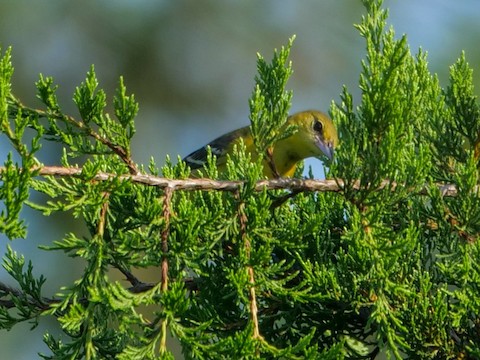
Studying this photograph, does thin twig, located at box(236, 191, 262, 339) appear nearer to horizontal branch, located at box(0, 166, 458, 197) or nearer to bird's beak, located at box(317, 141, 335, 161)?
horizontal branch, located at box(0, 166, 458, 197)

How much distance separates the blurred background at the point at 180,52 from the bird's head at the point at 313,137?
3.55 meters

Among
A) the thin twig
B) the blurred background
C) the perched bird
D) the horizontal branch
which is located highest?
the blurred background

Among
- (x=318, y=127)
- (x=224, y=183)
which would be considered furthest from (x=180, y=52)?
(x=224, y=183)

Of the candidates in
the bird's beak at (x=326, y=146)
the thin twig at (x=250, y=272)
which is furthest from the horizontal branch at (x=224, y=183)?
the bird's beak at (x=326, y=146)

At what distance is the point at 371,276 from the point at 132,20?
316 inches

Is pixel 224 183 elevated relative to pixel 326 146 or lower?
lower

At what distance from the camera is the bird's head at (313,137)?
4977mm

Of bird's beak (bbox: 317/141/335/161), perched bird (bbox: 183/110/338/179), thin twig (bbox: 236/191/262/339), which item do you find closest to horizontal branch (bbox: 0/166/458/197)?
thin twig (bbox: 236/191/262/339)

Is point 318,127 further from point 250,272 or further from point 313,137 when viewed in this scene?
point 250,272

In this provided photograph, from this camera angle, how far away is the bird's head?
4.98 metres

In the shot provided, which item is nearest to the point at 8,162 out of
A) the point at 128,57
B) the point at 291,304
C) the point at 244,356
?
the point at 244,356

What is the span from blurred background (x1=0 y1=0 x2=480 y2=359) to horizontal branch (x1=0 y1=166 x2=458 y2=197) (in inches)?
269

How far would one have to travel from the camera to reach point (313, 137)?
200 inches

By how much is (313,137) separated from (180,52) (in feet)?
16.5
